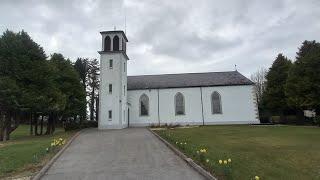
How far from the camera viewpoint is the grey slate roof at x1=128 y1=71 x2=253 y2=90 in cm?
5575

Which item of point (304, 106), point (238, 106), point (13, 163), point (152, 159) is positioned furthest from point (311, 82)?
point (13, 163)

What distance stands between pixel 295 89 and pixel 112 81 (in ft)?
80.4

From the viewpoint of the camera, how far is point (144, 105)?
55.9 metres

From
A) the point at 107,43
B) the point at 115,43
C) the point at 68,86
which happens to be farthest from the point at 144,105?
the point at 68,86

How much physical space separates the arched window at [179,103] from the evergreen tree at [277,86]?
49.3 feet

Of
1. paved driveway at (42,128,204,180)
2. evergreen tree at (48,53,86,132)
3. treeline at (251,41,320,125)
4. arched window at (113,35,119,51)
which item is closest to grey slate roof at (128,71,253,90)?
treeline at (251,41,320,125)

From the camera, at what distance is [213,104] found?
5500 centimetres

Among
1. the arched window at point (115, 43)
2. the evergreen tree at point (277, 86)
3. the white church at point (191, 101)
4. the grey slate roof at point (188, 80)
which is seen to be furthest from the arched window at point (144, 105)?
the evergreen tree at point (277, 86)

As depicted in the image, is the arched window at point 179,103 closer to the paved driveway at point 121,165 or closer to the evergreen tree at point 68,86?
the evergreen tree at point 68,86

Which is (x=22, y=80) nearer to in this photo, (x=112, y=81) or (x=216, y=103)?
(x=112, y=81)

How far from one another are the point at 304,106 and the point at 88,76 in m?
43.7

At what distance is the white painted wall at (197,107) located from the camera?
54.3 m

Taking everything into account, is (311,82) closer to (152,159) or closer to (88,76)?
(152,159)

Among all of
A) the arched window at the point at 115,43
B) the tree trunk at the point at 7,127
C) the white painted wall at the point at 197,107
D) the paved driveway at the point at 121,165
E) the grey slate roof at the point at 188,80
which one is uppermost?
the arched window at the point at 115,43
